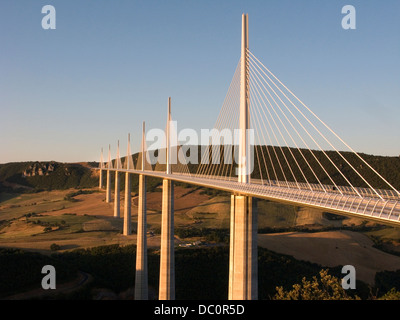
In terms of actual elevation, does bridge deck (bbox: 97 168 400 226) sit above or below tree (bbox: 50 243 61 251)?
above

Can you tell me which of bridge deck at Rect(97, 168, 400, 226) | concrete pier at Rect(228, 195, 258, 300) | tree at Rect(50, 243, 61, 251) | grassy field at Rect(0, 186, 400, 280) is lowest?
grassy field at Rect(0, 186, 400, 280)

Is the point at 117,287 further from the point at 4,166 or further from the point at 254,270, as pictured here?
the point at 4,166

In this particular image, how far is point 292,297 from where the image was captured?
79.3 feet

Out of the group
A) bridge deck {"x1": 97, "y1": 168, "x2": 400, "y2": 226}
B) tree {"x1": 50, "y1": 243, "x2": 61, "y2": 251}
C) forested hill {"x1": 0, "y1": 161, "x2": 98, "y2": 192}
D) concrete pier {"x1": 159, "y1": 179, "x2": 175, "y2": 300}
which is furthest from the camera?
forested hill {"x1": 0, "y1": 161, "x2": 98, "y2": 192}

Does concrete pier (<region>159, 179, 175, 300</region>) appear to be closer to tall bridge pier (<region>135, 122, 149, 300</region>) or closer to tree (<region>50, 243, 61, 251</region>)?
tall bridge pier (<region>135, 122, 149, 300</region>)

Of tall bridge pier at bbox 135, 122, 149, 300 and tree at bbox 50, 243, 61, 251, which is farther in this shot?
tree at bbox 50, 243, 61, 251

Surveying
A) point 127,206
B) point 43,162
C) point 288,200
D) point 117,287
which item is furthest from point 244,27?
point 43,162

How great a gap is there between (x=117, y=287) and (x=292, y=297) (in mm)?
19787

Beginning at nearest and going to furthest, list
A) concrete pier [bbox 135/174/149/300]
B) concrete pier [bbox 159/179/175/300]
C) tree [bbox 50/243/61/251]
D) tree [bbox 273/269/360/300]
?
tree [bbox 273/269/360/300], concrete pier [bbox 159/179/175/300], concrete pier [bbox 135/174/149/300], tree [bbox 50/243/61/251]

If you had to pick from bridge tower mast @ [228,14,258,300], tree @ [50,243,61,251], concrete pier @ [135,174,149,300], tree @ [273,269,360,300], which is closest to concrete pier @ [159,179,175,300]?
concrete pier @ [135,174,149,300]

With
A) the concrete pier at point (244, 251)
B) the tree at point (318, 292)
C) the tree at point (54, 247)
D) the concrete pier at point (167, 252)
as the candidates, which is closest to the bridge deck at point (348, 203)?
the concrete pier at point (244, 251)

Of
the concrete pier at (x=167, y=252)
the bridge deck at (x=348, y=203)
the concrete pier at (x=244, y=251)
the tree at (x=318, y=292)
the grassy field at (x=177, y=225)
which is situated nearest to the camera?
the bridge deck at (x=348, y=203)

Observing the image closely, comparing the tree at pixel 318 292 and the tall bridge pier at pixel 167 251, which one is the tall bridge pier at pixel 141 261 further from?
the tree at pixel 318 292

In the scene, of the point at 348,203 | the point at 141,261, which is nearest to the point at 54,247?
the point at 141,261
